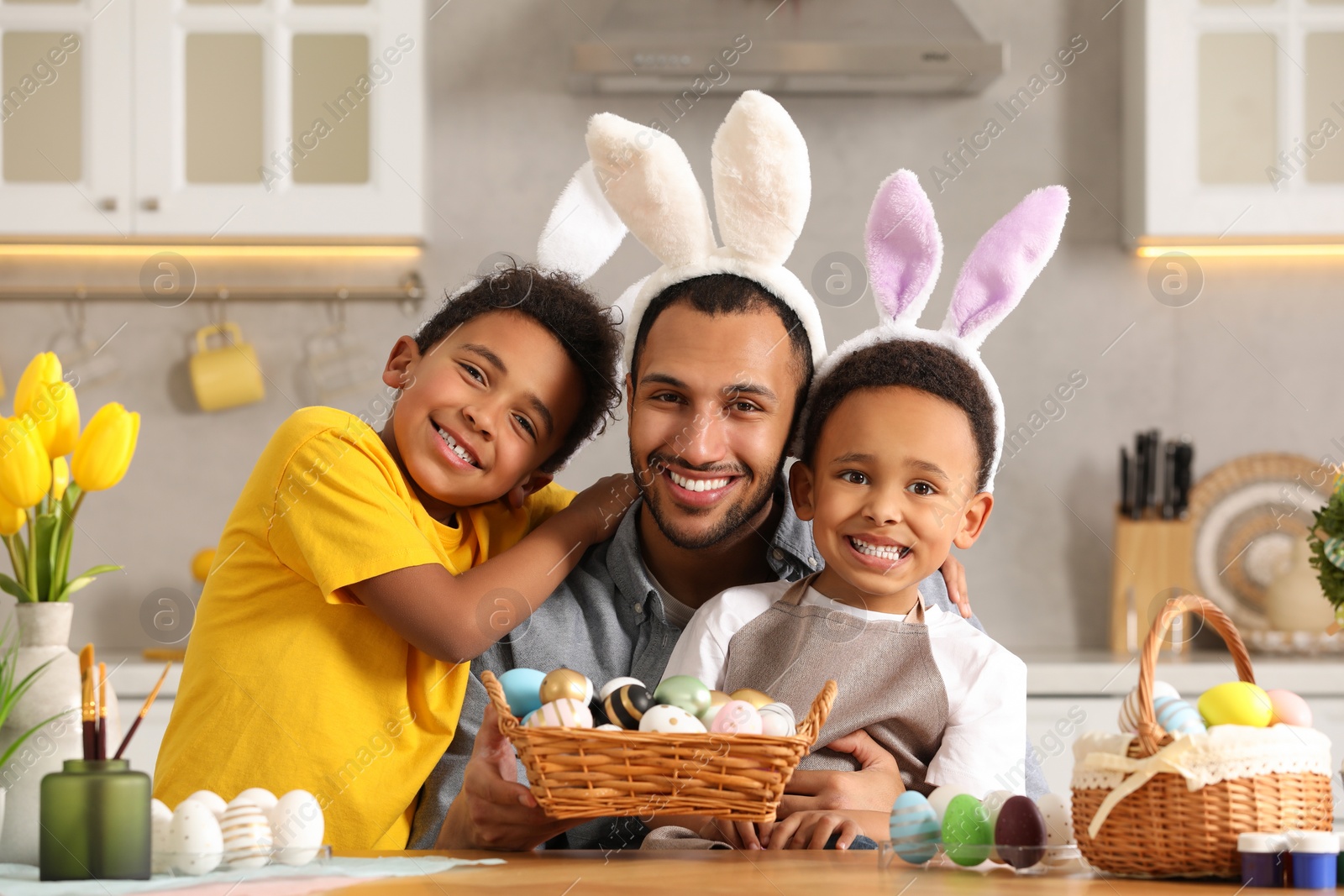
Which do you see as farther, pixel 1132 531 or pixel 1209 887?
→ pixel 1132 531

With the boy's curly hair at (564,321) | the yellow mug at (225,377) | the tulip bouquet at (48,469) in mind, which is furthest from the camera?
the yellow mug at (225,377)

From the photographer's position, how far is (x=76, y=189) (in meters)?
2.68

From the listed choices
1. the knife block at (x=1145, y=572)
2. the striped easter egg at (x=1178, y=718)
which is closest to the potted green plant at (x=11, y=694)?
the striped easter egg at (x=1178, y=718)

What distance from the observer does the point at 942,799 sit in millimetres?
983

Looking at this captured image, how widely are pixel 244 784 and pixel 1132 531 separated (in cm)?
213

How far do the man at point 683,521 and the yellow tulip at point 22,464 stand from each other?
17.9 inches

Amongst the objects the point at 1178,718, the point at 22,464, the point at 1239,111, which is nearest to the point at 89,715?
the point at 22,464

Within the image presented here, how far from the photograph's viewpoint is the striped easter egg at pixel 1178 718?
2.75 ft

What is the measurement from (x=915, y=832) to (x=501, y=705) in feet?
1.08

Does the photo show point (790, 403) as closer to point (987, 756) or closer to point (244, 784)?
point (987, 756)

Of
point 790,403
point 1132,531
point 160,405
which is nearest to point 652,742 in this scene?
point 790,403

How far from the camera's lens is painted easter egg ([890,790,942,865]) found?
947 mm

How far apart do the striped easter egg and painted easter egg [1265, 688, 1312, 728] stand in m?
0.05

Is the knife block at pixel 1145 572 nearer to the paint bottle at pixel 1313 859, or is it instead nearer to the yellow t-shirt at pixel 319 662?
the yellow t-shirt at pixel 319 662
